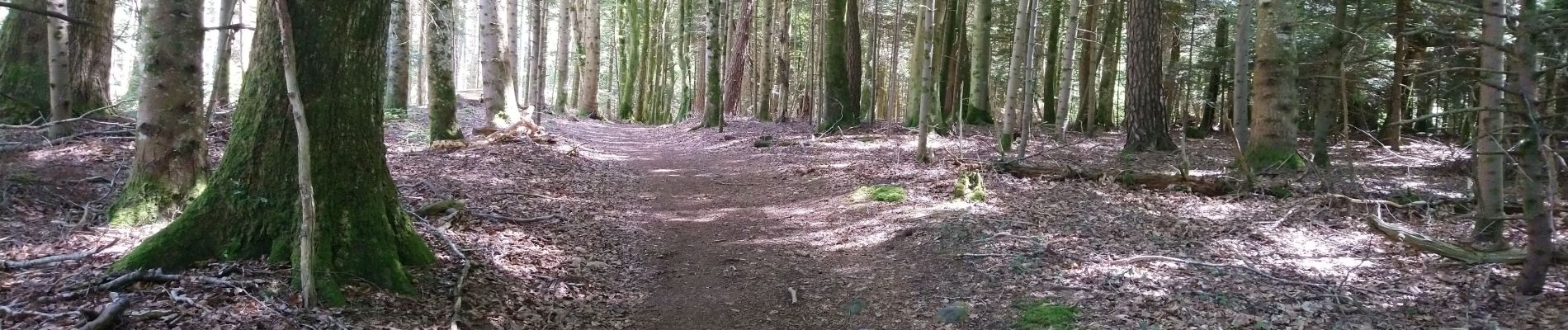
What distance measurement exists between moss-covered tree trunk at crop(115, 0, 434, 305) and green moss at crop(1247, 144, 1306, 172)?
992 cm

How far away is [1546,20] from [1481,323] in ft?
6.16

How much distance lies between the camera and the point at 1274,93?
34.3 feet

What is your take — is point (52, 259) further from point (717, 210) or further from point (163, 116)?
point (717, 210)

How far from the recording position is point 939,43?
1920 centimetres

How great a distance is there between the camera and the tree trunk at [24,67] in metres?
8.81

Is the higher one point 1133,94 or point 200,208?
point 1133,94

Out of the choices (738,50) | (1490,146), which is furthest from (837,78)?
(1490,146)

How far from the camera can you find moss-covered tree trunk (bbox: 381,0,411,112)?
1319 centimetres

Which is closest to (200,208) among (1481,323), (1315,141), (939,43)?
(1481,323)

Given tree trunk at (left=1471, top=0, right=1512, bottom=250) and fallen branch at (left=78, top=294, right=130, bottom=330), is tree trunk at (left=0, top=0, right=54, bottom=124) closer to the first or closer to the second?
fallen branch at (left=78, top=294, right=130, bottom=330)

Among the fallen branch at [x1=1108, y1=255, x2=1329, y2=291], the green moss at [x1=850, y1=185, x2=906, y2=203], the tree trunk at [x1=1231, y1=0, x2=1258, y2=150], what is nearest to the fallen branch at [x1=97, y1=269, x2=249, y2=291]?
the fallen branch at [x1=1108, y1=255, x2=1329, y2=291]

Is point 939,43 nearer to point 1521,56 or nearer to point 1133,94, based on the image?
point 1133,94

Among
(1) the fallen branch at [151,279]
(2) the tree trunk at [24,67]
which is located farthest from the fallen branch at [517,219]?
(2) the tree trunk at [24,67]

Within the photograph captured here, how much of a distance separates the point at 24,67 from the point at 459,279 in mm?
7428
